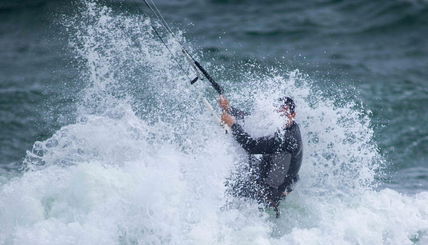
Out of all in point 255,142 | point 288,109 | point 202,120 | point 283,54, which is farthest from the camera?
point 283,54

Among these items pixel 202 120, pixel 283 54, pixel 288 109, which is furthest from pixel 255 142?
pixel 283 54

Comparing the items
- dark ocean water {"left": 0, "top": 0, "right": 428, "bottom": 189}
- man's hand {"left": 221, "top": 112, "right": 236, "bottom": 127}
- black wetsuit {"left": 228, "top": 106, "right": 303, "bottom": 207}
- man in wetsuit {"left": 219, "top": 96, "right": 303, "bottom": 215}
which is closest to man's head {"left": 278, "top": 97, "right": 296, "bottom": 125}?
man in wetsuit {"left": 219, "top": 96, "right": 303, "bottom": 215}

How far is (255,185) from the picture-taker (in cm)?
783

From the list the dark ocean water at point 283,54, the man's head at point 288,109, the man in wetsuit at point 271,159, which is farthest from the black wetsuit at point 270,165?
the dark ocean water at point 283,54

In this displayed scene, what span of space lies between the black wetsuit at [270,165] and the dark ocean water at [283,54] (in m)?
2.70

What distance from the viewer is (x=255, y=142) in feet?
24.1

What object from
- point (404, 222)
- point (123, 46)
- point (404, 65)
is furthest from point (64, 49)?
point (404, 222)

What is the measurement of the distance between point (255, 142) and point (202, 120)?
5.86 feet

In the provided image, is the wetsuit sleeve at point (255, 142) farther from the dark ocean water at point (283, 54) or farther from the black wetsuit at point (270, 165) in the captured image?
the dark ocean water at point (283, 54)

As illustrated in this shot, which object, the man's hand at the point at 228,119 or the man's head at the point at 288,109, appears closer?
the man's hand at the point at 228,119

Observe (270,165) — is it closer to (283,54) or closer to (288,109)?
(288,109)

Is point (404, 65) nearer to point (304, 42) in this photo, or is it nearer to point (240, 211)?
point (304, 42)

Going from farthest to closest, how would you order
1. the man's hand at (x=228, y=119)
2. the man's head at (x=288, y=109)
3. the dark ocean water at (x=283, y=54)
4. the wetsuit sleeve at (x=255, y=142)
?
the dark ocean water at (x=283, y=54), the man's head at (x=288, y=109), the man's hand at (x=228, y=119), the wetsuit sleeve at (x=255, y=142)

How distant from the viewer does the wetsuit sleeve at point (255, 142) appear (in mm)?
7312
